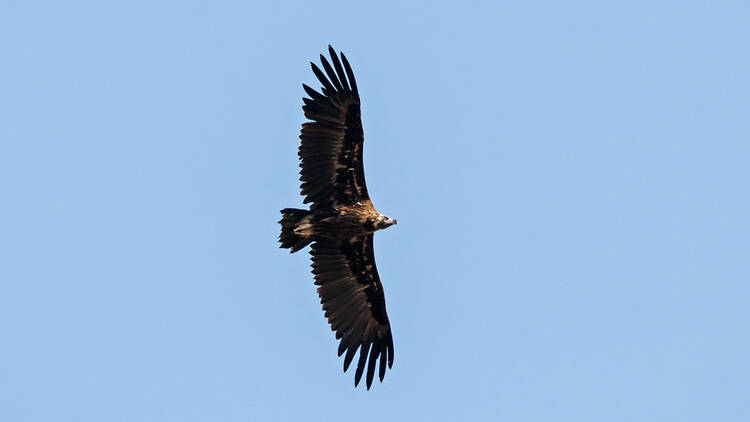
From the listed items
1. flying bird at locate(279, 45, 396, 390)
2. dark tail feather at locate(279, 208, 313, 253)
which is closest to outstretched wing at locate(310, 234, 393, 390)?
flying bird at locate(279, 45, 396, 390)

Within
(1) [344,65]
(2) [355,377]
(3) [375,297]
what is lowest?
(2) [355,377]

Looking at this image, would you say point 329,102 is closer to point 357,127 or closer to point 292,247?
point 357,127

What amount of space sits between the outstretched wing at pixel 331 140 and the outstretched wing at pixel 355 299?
1589 millimetres

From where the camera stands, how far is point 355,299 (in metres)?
28.7

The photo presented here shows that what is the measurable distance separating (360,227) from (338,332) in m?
2.65

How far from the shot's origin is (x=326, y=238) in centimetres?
2775

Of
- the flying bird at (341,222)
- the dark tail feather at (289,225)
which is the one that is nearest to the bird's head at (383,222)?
the flying bird at (341,222)

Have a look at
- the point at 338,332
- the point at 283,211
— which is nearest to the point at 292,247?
the point at 283,211

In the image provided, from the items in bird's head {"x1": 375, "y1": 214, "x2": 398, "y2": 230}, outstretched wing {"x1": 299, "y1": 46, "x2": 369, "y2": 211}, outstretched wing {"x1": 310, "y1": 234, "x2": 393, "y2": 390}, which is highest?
outstretched wing {"x1": 299, "y1": 46, "x2": 369, "y2": 211}

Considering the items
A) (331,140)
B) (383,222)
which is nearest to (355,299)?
(383,222)

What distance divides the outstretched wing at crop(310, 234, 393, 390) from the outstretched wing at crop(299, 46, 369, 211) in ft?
5.21

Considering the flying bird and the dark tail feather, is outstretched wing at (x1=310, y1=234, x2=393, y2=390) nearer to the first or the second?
the flying bird

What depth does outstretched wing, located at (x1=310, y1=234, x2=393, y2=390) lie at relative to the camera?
92.7ft

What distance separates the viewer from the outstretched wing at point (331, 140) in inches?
1041
